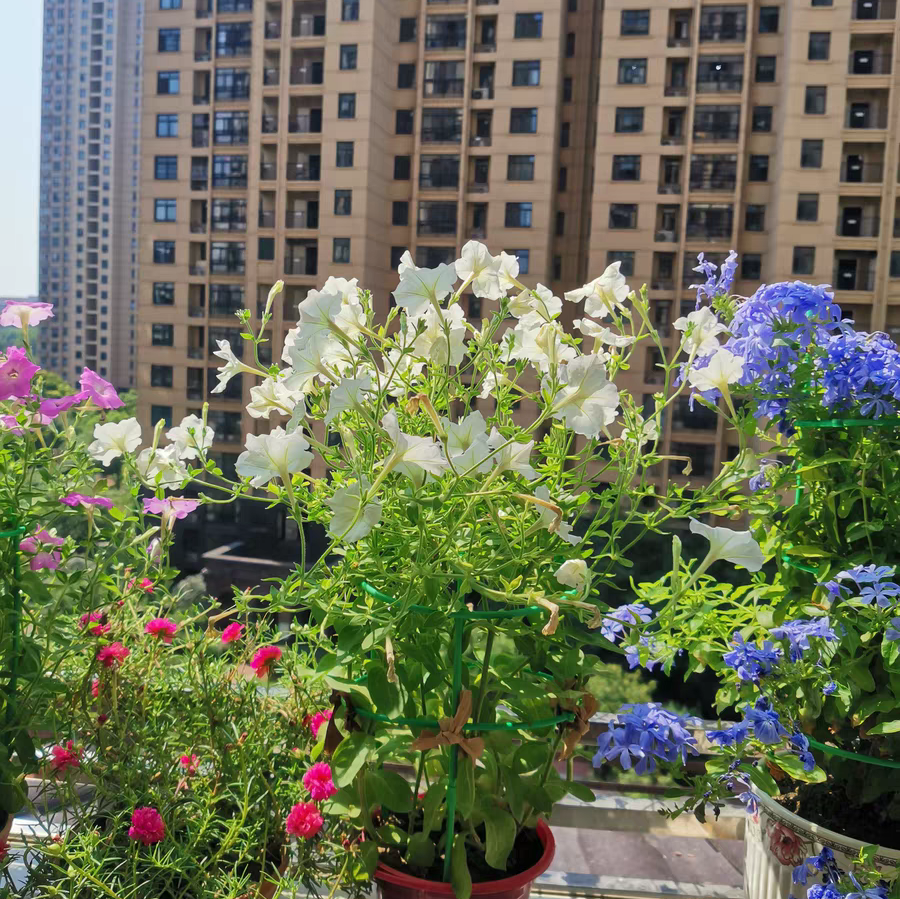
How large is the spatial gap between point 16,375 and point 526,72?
11.7 m

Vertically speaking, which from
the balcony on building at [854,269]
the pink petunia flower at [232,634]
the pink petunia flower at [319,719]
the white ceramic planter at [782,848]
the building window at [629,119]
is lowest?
the white ceramic planter at [782,848]

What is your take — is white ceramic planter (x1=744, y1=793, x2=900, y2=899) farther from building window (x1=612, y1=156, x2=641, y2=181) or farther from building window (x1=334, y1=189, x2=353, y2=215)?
building window (x1=334, y1=189, x2=353, y2=215)

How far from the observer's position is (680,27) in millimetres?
10828

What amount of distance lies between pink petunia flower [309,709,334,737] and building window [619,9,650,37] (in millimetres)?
11539

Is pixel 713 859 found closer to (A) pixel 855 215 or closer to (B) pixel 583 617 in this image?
(B) pixel 583 617

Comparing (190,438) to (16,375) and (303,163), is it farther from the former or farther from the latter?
(303,163)

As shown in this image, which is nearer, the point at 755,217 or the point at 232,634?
the point at 232,634

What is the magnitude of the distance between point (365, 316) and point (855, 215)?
1131 centimetres

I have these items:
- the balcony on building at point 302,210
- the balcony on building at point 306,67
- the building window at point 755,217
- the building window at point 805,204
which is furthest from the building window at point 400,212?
the building window at point 805,204

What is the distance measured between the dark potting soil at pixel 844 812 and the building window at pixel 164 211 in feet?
41.6

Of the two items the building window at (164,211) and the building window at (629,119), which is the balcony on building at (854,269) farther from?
the building window at (164,211)

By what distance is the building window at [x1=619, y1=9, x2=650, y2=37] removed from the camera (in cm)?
1037

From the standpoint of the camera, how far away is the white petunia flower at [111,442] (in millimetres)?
540

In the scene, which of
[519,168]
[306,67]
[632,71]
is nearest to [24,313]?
[519,168]
